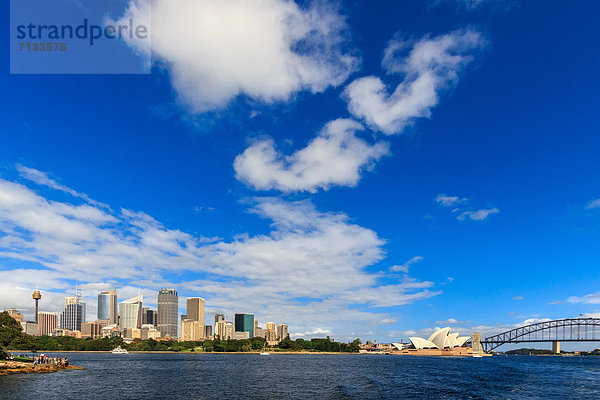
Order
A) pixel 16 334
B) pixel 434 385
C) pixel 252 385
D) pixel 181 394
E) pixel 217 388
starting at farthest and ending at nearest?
pixel 16 334
pixel 434 385
pixel 252 385
pixel 217 388
pixel 181 394

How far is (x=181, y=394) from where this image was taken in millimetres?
70625

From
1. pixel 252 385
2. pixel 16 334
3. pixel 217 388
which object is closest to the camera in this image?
pixel 217 388

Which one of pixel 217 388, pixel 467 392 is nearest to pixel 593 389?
pixel 467 392

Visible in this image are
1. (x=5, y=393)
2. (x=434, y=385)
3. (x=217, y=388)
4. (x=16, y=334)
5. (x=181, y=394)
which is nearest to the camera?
(x=5, y=393)

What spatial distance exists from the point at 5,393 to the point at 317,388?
5256 cm

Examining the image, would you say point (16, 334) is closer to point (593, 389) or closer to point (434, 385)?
point (434, 385)

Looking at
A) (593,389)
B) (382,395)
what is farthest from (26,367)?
(593,389)

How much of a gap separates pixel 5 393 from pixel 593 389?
4386 inches

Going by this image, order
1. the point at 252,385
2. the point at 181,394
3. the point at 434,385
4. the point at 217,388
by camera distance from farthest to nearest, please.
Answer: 1. the point at 434,385
2. the point at 252,385
3. the point at 217,388
4. the point at 181,394

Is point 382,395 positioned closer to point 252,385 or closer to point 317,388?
point 317,388

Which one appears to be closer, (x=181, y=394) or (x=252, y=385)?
(x=181, y=394)

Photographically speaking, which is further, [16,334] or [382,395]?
[16,334]

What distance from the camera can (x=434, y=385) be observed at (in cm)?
9275

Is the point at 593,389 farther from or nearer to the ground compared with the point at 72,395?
nearer to the ground
